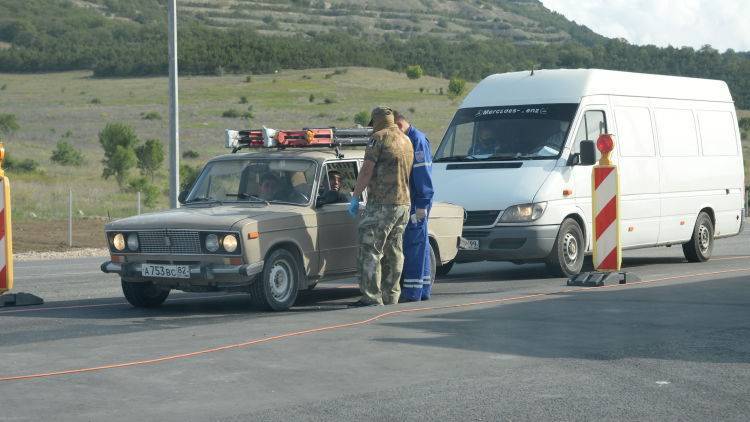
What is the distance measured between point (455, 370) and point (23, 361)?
127 inches

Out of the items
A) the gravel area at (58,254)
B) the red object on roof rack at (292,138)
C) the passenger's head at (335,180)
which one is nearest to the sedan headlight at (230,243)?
the passenger's head at (335,180)

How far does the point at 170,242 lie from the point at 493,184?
4867 millimetres

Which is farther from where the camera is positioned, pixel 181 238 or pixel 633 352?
pixel 181 238

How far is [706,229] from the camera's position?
1831cm

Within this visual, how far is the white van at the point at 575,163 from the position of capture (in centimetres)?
1507

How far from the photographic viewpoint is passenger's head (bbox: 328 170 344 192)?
42.5 feet

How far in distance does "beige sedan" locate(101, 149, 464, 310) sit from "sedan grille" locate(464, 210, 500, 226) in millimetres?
1550

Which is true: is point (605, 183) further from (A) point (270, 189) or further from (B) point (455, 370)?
(B) point (455, 370)

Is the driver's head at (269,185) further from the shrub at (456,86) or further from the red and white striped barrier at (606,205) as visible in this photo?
the shrub at (456,86)

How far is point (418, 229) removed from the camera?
12875mm

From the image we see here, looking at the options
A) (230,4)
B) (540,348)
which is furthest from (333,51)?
(540,348)

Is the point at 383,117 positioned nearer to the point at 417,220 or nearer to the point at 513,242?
the point at 417,220

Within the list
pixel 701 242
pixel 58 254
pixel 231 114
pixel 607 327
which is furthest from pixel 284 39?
pixel 607 327

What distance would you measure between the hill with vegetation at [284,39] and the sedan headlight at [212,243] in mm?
70600
